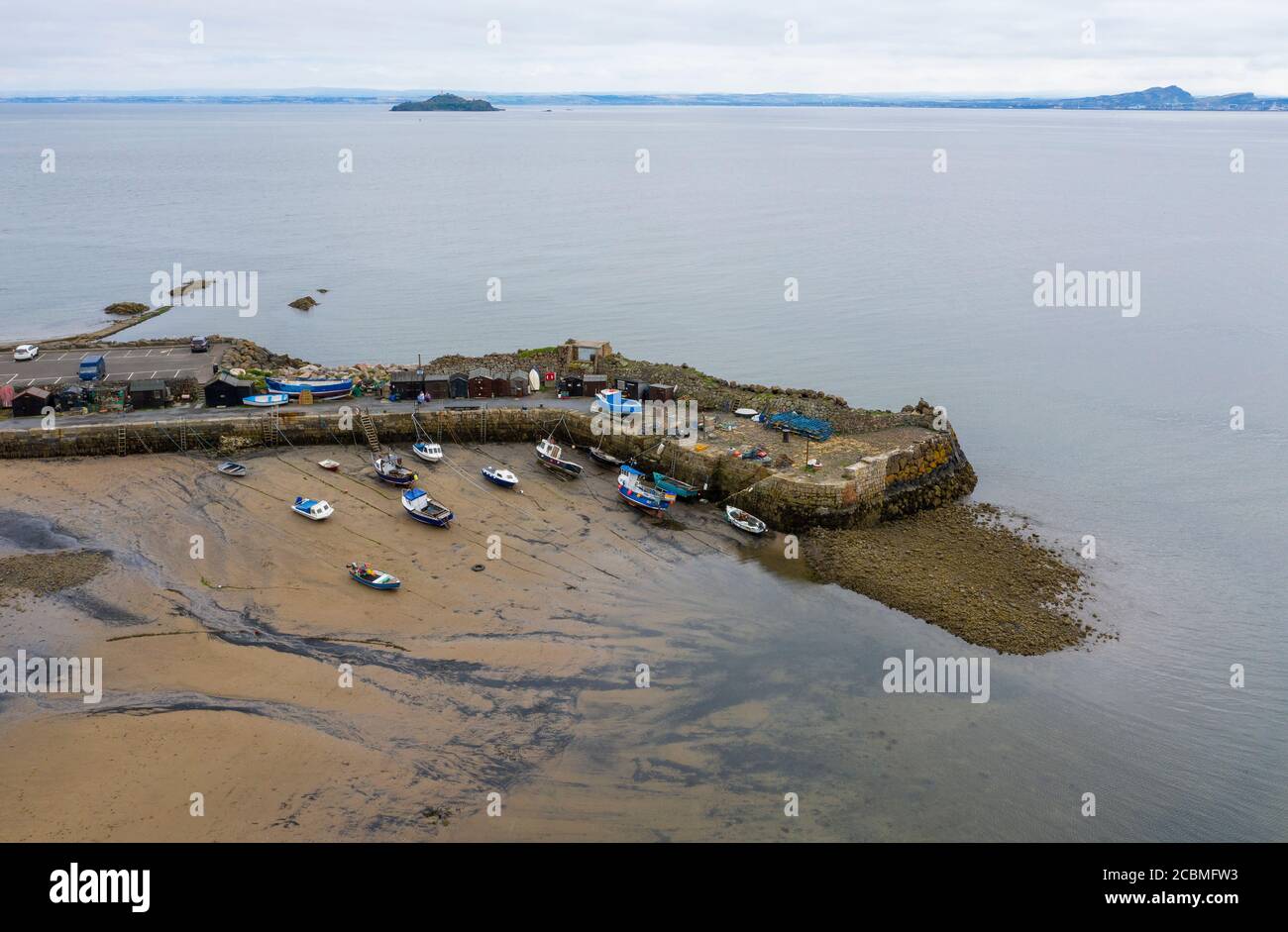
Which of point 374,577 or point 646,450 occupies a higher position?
point 646,450

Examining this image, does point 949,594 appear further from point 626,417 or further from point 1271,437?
point 1271,437

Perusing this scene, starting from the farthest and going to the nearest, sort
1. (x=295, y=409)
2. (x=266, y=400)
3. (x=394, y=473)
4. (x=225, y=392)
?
(x=266, y=400) < (x=225, y=392) < (x=295, y=409) < (x=394, y=473)

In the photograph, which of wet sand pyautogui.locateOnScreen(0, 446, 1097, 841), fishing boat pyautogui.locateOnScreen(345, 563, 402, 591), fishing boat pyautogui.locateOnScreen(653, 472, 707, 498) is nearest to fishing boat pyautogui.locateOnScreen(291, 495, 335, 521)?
wet sand pyautogui.locateOnScreen(0, 446, 1097, 841)

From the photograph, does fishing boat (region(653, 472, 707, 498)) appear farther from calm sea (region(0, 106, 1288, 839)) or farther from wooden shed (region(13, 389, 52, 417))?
wooden shed (region(13, 389, 52, 417))

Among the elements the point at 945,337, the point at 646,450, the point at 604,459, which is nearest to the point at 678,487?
the point at 646,450

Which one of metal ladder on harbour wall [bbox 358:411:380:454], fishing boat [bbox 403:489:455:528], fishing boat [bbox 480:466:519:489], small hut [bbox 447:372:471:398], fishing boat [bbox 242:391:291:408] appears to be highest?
small hut [bbox 447:372:471:398]

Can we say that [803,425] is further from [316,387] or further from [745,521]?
[316,387]
